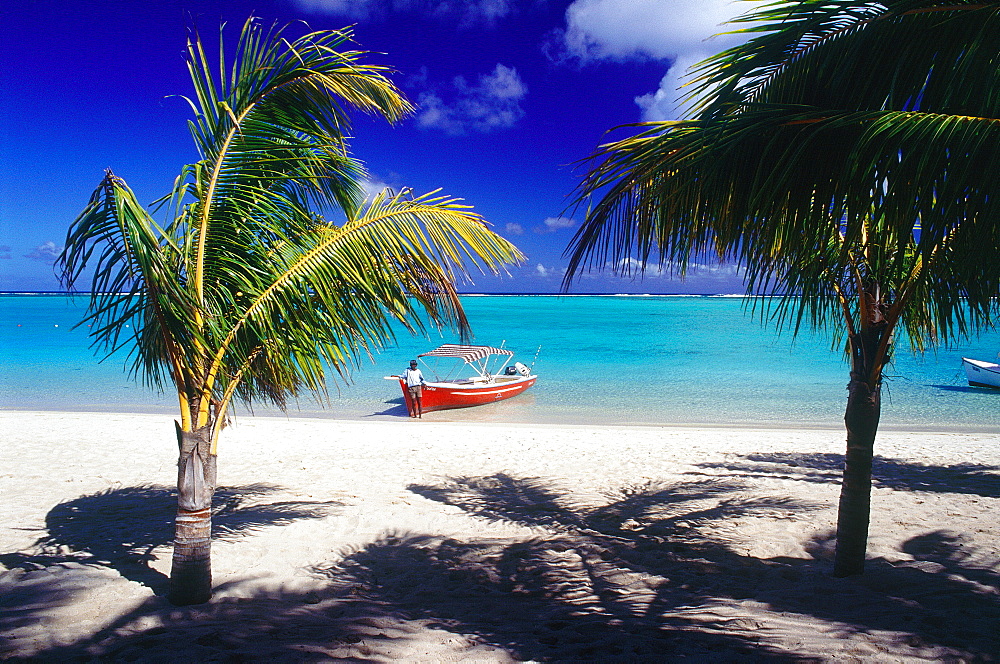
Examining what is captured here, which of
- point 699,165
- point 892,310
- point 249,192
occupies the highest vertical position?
point 249,192

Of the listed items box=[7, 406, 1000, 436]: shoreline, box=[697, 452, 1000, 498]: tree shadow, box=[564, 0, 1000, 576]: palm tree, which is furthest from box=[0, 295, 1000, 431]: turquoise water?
box=[564, 0, 1000, 576]: palm tree

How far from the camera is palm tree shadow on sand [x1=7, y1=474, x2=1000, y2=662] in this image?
3234mm

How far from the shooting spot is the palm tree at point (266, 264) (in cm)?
364

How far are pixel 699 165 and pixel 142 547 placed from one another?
565 cm

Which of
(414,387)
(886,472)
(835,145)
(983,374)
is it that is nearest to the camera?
(835,145)

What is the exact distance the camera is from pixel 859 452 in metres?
4.07

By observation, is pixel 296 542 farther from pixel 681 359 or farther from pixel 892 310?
pixel 681 359

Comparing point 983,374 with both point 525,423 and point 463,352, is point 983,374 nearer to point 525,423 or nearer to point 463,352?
point 525,423

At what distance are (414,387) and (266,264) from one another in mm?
12190

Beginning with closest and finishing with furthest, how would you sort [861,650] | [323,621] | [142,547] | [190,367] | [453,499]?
[861,650] → [190,367] → [323,621] → [142,547] → [453,499]

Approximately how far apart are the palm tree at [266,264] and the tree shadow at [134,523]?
1.50m

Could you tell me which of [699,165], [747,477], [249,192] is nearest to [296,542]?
[249,192]

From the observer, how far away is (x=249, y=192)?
3789 mm

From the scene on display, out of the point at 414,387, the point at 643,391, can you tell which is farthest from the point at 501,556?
the point at 643,391
